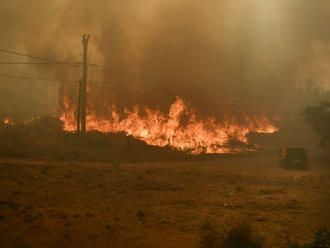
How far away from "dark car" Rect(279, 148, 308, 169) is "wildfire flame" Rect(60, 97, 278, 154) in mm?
9593

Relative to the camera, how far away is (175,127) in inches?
1326

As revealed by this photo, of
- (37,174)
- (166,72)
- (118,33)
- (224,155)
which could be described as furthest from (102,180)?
(118,33)

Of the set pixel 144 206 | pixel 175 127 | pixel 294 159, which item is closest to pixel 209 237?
pixel 144 206

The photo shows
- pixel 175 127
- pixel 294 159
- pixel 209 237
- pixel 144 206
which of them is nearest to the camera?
pixel 209 237

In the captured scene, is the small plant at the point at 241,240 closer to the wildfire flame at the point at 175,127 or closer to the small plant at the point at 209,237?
the small plant at the point at 209,237

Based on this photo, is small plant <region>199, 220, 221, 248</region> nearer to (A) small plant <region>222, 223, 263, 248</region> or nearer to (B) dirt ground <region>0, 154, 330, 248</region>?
(B) dirt ground <region>0, 154, 330, 248</region>

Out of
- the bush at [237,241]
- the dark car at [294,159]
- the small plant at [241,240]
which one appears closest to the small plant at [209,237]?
the bush at [237,241]

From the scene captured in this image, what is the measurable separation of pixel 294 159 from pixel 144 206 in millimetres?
14514

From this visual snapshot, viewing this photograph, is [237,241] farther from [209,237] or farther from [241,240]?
[209,237]

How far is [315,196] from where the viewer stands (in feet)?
42.6

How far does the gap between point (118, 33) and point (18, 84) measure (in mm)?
35644

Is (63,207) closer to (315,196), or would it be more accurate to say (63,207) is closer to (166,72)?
(315,196)

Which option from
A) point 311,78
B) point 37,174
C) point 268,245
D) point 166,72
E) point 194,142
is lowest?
point 268,245

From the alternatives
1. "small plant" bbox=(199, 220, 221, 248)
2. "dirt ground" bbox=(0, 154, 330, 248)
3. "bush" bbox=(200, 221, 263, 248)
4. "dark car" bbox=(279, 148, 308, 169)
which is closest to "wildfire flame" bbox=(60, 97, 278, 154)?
"dark car" bbox=(279, 148, 308, 169)
